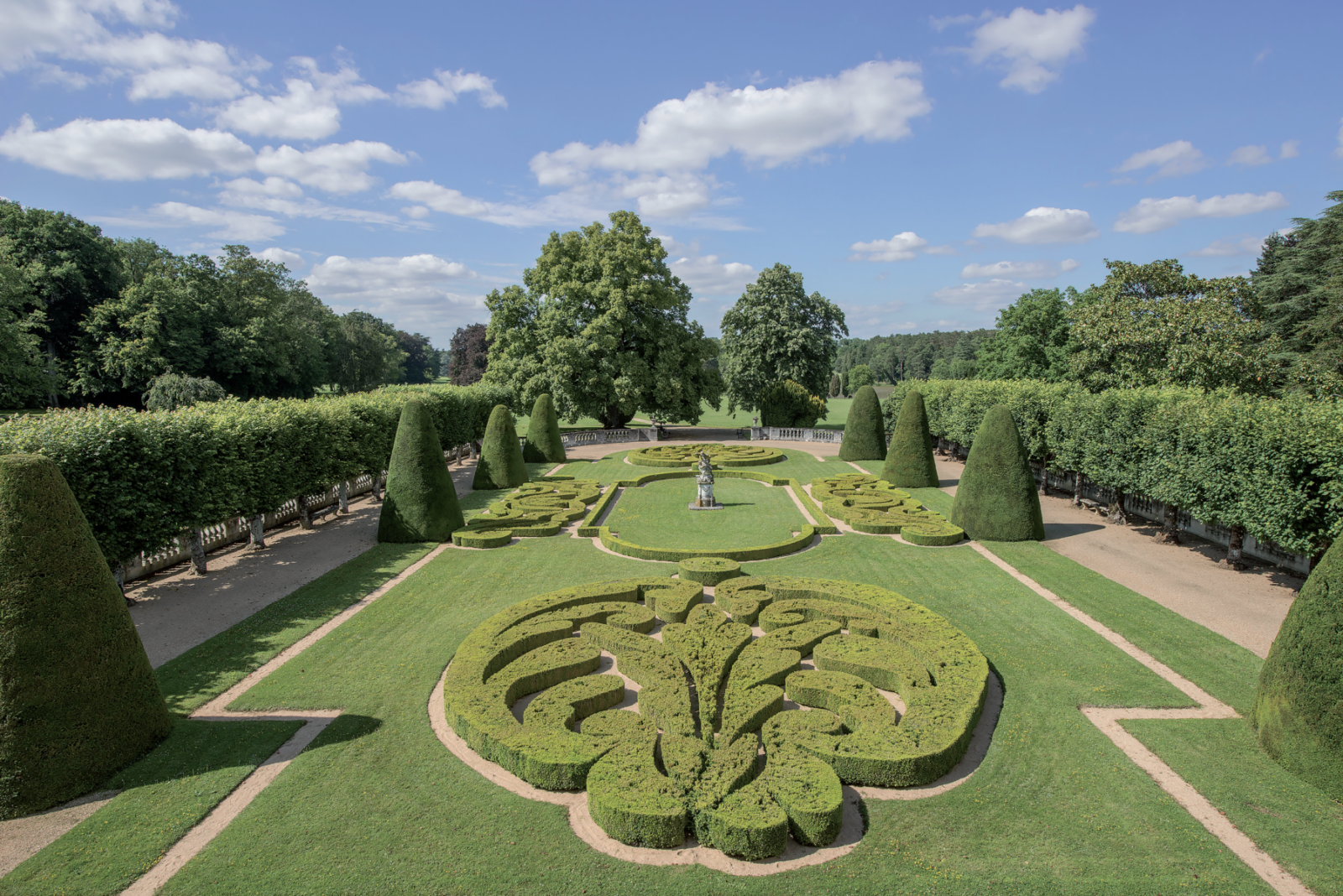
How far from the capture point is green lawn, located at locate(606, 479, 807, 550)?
21516mm

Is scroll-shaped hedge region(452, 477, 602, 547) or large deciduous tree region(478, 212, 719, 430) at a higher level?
large deciduous tree region(478, 212, 719, 430)

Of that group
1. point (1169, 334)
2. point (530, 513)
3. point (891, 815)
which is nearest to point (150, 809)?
point (891, 815)

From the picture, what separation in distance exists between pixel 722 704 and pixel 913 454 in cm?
2256

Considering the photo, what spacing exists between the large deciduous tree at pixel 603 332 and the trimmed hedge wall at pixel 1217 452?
2735cm

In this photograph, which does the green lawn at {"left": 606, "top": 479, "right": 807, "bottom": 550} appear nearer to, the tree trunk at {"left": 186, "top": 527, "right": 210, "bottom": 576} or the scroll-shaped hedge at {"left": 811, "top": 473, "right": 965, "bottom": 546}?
the scroll-shaped hedge at {"left": 811, "top": 473, "right": 965, "bottom": 546}

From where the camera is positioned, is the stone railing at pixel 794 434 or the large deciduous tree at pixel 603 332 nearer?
the large deciduous tree at pixel 603 332

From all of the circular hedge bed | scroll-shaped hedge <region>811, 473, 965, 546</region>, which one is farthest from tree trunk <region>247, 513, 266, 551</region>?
the circular hedge bed

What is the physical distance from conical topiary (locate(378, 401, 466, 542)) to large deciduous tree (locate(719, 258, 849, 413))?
127 ft

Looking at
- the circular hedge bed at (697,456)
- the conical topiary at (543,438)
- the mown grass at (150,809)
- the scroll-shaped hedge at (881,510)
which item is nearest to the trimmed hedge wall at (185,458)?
the mown grass at (150,809)

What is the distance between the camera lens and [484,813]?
315 inches

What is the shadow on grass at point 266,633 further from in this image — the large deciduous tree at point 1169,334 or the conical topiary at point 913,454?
the large deciduous tree at point 1169,334

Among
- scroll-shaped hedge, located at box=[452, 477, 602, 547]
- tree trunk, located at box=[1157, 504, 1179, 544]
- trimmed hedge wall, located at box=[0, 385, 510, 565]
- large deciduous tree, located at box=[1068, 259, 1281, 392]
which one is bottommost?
tree trunk, located at box=[1157, 504, 1179, 544]

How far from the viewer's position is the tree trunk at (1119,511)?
24047 mm

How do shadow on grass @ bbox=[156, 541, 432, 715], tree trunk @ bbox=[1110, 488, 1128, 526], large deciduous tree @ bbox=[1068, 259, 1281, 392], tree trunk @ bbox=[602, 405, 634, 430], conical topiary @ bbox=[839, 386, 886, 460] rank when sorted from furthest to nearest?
tree trunk @ bbox=[602, 405, 634, 430] → conical topiary @ bbox=[839, 386, 886, 460] → large deciduous tree @ bbox=[1068, 259, 1281, 392] → tree trunk @ bbox=[1110, 488, 1128, 526] → shadow on grass @ bbox=[156, 541, 432, 715]
